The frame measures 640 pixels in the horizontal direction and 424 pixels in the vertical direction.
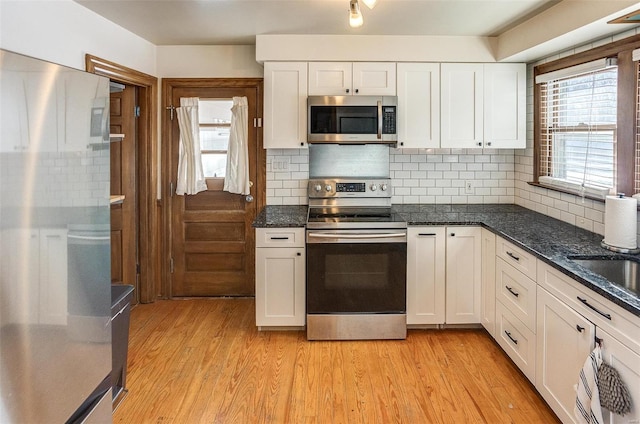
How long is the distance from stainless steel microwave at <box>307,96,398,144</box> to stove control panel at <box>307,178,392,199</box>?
0.43m

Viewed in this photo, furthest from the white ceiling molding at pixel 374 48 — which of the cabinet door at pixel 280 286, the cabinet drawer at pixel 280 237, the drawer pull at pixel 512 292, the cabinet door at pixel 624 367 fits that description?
the cabinet door at pixel 624 367

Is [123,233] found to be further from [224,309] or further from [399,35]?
[399,35]

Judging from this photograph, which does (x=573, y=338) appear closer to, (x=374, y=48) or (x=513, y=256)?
(x=513, y=256)

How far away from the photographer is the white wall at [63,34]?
2.30 m

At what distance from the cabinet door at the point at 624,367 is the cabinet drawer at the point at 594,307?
0.09 ft

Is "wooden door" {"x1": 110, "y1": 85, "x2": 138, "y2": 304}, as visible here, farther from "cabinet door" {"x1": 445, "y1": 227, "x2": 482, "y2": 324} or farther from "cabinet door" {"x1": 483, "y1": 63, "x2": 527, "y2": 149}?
"cabinet door" {"x1": 483, "y1": 63, "x2": 527, "y2": 149}

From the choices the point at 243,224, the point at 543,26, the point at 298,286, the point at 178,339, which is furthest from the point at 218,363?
the point at 543,26

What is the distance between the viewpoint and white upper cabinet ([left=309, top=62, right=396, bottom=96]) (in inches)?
143

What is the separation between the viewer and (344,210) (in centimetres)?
388

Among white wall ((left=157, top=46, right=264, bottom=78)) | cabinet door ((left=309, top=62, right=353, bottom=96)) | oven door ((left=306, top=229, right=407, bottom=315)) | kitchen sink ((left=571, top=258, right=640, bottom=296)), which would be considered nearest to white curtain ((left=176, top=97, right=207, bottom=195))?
white wall ((left=157, top=46, right=264, bottom=78))

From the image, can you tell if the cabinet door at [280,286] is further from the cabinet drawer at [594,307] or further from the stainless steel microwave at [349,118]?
the cabinet drawer at [594,307]

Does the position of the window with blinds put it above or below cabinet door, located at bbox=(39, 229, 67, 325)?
above

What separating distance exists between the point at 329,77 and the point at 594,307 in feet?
8.24

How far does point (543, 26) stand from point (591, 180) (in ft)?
3.45
